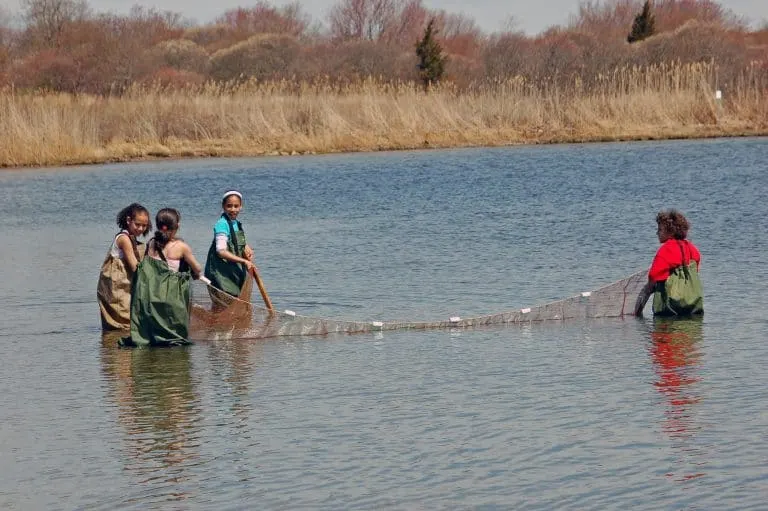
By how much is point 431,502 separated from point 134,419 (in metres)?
2.75

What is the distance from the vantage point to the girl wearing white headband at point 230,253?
12211 mm

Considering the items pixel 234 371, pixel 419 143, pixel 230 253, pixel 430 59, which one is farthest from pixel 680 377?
pixel 430 59

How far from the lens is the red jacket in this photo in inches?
496

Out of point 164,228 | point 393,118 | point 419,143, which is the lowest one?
point 164,228

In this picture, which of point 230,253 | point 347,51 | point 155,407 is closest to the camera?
point 155,407

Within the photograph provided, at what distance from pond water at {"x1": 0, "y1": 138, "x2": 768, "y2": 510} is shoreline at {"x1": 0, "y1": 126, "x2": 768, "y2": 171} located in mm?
16791

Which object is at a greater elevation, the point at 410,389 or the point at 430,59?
the point at 430,59

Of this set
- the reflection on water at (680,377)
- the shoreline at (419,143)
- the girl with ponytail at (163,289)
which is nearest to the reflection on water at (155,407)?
the girl with ponytail at (163,289)

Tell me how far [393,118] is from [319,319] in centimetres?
2690

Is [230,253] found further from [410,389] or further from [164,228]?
[410,389]

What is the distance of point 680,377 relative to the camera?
1036cm

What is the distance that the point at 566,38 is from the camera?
67.8 metres

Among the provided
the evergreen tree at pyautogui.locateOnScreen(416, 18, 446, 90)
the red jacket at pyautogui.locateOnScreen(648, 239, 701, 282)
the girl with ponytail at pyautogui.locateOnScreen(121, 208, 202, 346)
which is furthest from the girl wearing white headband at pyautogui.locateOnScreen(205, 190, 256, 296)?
the evergreen tree at pyautogui.locateOnScreen(416, 18, 446, 90)

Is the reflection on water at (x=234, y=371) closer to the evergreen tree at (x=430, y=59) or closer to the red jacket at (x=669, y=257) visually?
the red jacket at (x=669, y=257)
